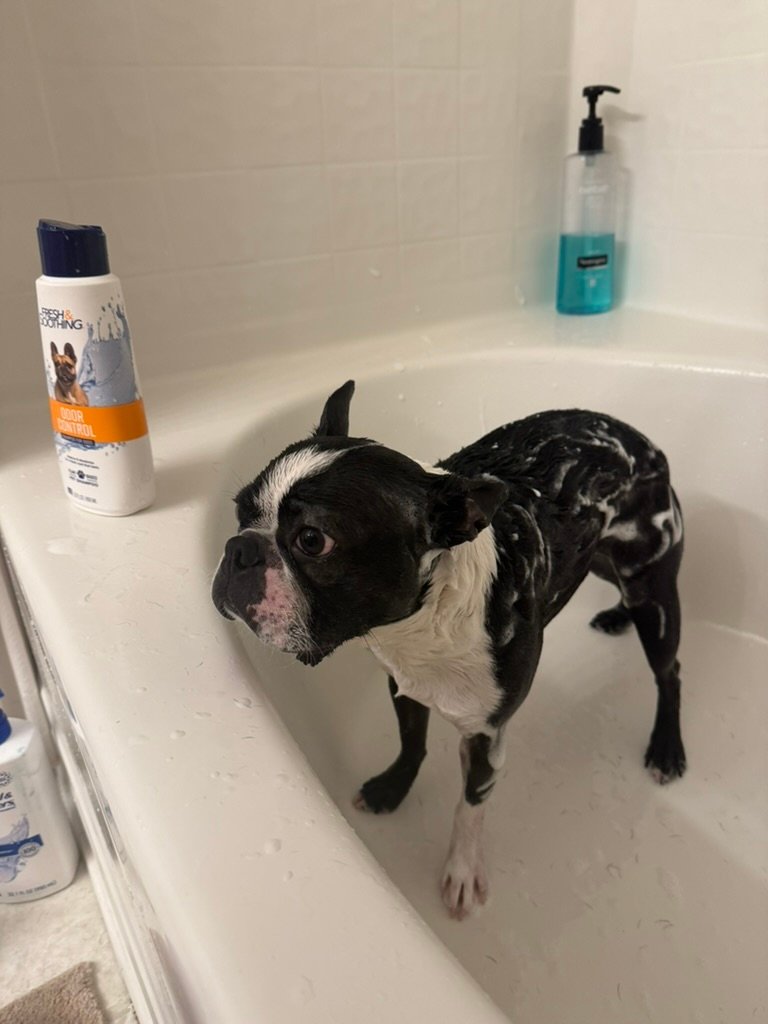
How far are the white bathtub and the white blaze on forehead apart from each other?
0.11m

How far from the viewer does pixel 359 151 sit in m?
1.23

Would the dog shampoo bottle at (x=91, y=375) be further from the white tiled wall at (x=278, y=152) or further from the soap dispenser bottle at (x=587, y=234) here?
the soap dispenser bottle at (x=587, y=234)

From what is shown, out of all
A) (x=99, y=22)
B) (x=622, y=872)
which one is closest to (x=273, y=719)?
(x=622, y=872)

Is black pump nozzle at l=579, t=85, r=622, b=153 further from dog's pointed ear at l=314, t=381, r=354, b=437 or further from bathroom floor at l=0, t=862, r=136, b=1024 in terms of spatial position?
bathroom floor at l=0, t=862, r=136, b=1024

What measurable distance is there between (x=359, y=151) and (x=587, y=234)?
19.7 inches

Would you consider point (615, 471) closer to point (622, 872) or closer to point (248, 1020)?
point (622, 872)

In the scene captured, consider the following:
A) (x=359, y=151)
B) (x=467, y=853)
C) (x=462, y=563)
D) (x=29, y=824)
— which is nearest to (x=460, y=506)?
(x=462, y=563)

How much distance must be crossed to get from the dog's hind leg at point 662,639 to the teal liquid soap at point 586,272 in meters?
0.69

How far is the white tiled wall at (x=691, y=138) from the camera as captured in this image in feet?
4.14

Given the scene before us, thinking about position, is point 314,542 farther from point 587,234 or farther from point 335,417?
point 587,234

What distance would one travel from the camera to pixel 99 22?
969 millimetres

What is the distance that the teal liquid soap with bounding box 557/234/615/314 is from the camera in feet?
4.82

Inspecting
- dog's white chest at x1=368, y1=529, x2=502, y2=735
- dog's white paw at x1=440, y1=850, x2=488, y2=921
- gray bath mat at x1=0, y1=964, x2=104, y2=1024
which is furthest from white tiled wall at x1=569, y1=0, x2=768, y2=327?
gray bath mat at x1=0, y1=964, x2=104, y2=1024

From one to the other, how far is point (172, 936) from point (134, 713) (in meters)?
0.17
